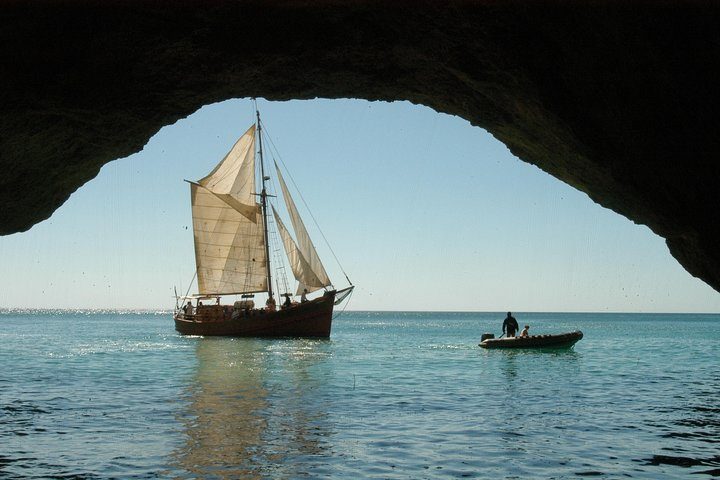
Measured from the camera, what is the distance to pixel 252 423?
38.6ft

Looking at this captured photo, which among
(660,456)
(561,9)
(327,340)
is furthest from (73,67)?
(327,340)

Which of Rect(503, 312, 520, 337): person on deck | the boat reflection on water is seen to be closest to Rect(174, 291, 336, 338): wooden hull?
Rect(503, 312, 520, 337): person on deck

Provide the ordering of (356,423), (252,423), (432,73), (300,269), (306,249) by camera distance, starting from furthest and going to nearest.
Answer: (306,249) → (300,269) → (252,423) → (356,423) → (432,73)

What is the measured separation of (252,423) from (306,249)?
106ft

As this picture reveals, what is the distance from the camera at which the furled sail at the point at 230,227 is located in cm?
4584

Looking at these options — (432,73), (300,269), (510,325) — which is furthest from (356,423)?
(300,269)

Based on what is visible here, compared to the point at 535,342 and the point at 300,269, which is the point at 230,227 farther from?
the point at 535,342

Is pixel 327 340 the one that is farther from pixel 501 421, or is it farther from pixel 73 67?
pixel 73 67

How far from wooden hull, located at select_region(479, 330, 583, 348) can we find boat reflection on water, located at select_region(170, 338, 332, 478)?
37.6ft

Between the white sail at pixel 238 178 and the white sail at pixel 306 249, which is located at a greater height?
the white sail at pixel 238 178

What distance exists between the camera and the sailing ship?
44.4 metres

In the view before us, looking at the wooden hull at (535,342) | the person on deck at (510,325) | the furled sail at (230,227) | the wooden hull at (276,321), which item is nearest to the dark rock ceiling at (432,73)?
the wooden hull at (535,342)

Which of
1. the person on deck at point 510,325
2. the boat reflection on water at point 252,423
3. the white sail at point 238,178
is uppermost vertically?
the white sail at point 238,178

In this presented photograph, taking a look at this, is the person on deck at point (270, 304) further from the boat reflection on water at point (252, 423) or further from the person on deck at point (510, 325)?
the boat reflection on water at point (252, 423)
